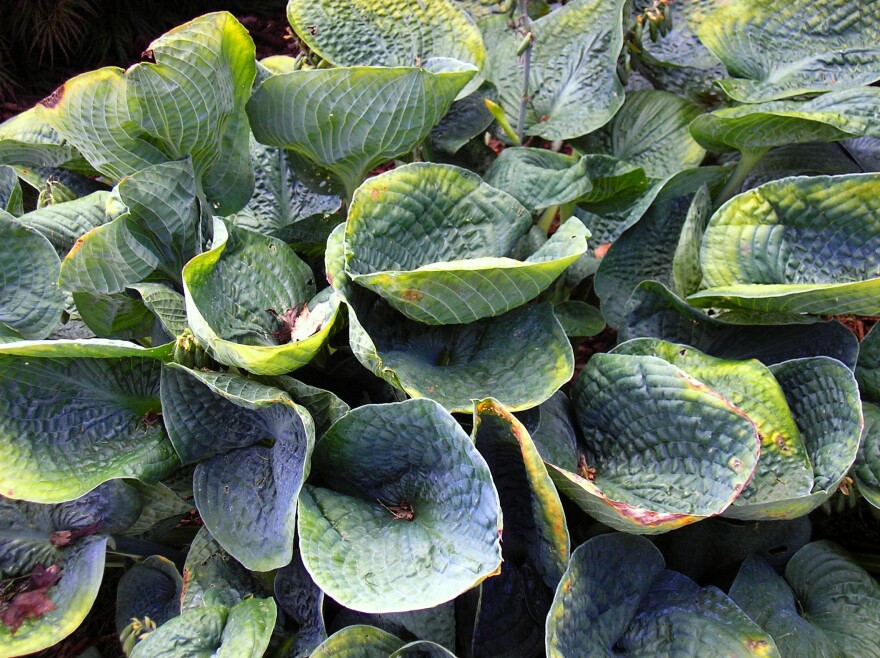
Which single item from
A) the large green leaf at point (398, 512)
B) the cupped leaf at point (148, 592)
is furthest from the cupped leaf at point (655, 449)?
the cupped leaf at point (148, 592)

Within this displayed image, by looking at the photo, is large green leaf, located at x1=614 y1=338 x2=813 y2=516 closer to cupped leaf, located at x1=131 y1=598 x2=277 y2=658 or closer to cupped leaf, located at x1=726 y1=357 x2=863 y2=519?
cupped leaf, located at x1=726 y1=357 x2=863 y2=519

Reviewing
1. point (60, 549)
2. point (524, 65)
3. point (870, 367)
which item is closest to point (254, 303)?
point (60, 549)

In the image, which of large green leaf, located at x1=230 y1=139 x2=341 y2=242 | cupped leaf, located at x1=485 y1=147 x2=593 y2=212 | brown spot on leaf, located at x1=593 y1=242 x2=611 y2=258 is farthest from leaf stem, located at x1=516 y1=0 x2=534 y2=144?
large green leaf, located at x1=230 y1=139 x2=341 y2=242

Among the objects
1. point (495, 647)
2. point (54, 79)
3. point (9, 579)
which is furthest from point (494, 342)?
point (54, 79)

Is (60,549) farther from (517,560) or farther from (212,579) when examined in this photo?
(517,560)

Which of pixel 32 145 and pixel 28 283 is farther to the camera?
pixel 32 145

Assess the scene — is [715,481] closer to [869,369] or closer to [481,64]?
[869,369]

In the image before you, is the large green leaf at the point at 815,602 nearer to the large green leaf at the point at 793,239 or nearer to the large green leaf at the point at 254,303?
the large green leaf at the point at 793,239
